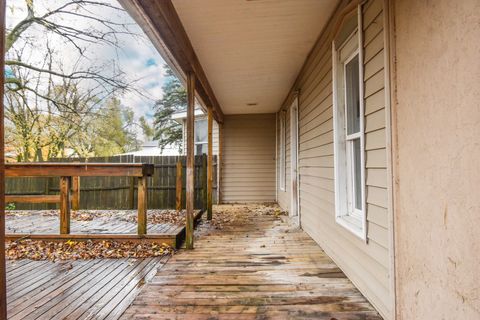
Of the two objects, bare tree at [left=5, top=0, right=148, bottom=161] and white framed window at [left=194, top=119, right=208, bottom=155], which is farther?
white framed window at [left=194, top=119, right=208, bottom=155]

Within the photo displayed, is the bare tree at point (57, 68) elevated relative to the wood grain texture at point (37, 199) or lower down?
elevated

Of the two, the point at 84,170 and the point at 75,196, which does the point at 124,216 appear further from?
the point at 84,170

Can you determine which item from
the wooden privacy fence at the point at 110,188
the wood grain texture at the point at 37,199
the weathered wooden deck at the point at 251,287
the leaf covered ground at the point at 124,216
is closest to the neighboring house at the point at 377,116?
the weathered wooden deck at the point at 251,287

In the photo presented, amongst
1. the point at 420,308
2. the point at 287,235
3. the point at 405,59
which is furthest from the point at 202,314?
the point at 287,235

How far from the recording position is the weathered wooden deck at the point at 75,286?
6.89 ft

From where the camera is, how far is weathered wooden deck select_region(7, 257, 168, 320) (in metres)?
2.10

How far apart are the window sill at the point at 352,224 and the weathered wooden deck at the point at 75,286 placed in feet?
6.64

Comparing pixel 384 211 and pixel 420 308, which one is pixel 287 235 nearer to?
pixel 384 211

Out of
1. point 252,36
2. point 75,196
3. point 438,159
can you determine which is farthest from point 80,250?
point 438,159

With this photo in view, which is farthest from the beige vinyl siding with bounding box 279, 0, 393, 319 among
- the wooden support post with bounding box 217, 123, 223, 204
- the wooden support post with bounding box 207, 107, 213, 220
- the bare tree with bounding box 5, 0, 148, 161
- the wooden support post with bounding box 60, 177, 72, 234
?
the wooden support post with bounding box 217, 123, 223, 204

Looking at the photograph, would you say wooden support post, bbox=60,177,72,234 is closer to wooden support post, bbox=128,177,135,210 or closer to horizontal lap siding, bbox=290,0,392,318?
wooden support post, bbox=128,177,135,210

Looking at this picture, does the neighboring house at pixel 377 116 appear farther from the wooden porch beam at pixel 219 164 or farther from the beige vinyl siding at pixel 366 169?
the wooden porch beam at pixel 219 164

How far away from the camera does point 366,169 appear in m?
2.25

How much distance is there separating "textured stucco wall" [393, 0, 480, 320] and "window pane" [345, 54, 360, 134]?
104cm
